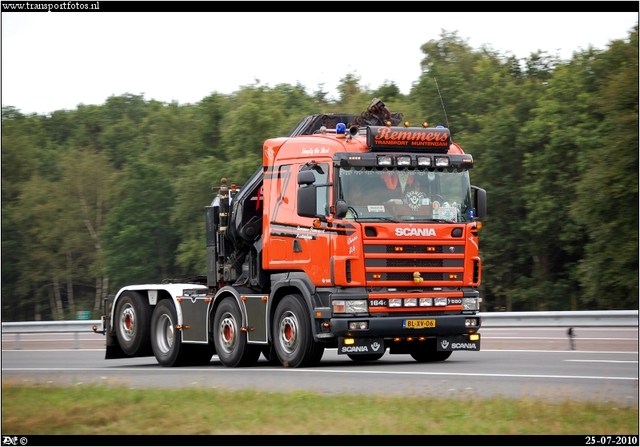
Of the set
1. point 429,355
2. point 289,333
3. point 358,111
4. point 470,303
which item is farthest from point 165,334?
point 358,111

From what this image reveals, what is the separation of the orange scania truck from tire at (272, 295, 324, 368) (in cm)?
2

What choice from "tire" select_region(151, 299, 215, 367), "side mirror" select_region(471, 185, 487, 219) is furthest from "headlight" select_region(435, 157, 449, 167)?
"tire" select_region(151, 299, 215, 367)

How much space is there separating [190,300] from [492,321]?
745cm

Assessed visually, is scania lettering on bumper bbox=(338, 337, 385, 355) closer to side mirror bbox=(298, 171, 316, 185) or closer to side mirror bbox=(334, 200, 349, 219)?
side mirror bbox=(334, 200, 349, 219)

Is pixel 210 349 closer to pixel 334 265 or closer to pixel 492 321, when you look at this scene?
pixel 334 265

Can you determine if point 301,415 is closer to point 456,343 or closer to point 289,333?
point 289,333

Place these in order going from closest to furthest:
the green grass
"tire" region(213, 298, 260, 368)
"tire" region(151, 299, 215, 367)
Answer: the green grass, "tire" region(213, 298, 260, 368), "tire" region(151, 299, 215, 367)

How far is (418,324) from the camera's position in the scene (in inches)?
625

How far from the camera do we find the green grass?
938cm

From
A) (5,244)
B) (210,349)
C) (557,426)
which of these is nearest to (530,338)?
(210,349)

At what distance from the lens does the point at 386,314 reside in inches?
622

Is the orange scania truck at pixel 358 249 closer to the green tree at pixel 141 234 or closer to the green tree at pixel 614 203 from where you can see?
the green tree at pixel 614 203

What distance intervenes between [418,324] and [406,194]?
1.92 metres

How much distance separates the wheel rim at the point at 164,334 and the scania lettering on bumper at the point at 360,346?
16.3 feet
